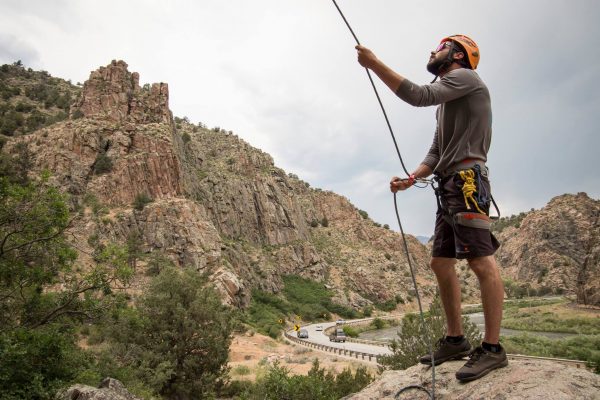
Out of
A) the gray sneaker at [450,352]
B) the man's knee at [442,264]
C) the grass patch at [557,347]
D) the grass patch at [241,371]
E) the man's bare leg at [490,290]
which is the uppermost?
the man's knee at [442,264]

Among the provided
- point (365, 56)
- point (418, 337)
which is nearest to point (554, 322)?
point (418, 337)

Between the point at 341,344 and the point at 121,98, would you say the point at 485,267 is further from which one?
the point at 121,98

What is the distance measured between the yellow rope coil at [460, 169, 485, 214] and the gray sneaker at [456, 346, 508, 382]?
120 cm

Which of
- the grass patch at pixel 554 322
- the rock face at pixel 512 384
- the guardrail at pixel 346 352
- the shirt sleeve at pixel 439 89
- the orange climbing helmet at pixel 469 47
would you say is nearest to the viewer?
the rock face at pixel 512 384

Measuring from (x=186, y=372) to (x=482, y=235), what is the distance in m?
16.9

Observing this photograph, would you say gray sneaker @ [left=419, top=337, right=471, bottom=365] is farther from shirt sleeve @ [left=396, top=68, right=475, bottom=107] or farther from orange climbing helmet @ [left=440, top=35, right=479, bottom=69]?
orange climbing helmet @ [left=440, top=35, right=479, bottom=69]

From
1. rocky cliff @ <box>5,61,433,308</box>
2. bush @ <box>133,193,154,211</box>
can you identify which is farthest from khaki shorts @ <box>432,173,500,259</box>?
bush @ <box>133,193,154,211</box>

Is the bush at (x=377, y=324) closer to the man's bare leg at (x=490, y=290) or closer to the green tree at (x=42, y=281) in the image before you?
the green tree at (x=42, y=281)

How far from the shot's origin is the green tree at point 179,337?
54.2ft

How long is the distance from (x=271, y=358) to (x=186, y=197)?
2641 centimetres

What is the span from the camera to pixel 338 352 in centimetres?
3052

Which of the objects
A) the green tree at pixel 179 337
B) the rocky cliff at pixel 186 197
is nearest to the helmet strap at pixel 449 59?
the green tree at pixel 179 337

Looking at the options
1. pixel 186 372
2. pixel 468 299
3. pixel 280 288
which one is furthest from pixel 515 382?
pixel 468 299

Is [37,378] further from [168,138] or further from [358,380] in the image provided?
[168,138]
